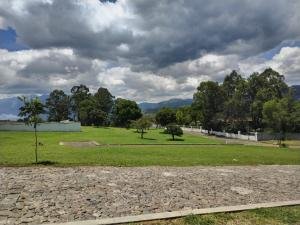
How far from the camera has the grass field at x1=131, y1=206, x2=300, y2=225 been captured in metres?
8.88

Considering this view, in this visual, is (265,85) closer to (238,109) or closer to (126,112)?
(238,109)

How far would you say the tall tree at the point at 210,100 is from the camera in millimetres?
80250

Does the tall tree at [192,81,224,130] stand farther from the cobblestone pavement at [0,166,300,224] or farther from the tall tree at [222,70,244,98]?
the cobblestone pavement at [0,166,300,224]

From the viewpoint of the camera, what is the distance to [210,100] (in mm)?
80562

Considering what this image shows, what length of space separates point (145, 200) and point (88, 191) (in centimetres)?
185

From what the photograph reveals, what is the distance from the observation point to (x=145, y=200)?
1073 cm

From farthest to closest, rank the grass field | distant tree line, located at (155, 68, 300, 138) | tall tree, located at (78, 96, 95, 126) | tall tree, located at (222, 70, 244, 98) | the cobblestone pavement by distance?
tall tree, located at (78, 96, 95, 126)
tall tree, located at (222, 70, 244, 98)
distant tree line, located at (155, 68, 300, 138)
the cobblestone pavement
the grass field

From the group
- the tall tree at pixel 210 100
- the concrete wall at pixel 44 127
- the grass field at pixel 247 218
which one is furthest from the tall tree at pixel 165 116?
the grass field at pixel 247 218

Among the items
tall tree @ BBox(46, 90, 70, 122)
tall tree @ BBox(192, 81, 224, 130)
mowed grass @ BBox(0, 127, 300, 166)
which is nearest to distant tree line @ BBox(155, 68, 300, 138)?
tall tree @ BBox(192, 81, 224, 130)

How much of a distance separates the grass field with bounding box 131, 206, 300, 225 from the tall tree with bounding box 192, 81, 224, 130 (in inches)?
2796

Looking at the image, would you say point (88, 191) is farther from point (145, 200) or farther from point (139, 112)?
point (139, 112)

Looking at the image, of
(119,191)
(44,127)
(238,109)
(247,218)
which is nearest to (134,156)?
(119,191)

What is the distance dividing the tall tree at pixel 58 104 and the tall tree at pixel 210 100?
56.2 m

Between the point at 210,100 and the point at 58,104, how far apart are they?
198ft
